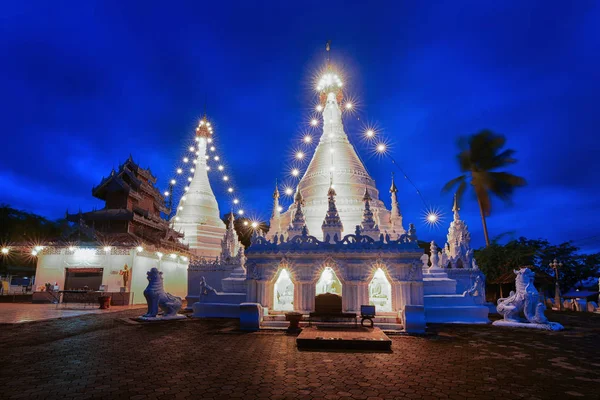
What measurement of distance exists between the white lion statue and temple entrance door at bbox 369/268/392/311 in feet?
31.3

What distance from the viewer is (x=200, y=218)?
132 feet

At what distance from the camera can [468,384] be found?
6195 mm

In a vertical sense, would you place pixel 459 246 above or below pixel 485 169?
below

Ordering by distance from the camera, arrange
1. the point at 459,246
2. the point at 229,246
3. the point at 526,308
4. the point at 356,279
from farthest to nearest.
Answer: the point at 229,246, the point at 459,246, the point at 356,279, the point at 526,308

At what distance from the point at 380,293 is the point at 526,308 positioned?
19.9 ft

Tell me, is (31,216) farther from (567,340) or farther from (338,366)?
(567,340)

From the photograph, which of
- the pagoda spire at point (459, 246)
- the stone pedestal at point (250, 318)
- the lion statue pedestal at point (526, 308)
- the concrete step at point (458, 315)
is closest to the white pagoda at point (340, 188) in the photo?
the pagoda spire at point (459, 246)

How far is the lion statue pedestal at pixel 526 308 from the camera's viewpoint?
14016 mm

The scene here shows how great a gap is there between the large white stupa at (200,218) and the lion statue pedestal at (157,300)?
71.6 ft

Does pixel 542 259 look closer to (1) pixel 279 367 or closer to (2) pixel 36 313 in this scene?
(1) pixel 279 367

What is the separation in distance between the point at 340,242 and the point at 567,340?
338 inches

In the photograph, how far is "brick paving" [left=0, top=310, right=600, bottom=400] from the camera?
5.66 m

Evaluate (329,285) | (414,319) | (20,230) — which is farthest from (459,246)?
(20,230)

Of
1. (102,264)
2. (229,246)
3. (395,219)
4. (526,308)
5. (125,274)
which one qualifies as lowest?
(526,308)
